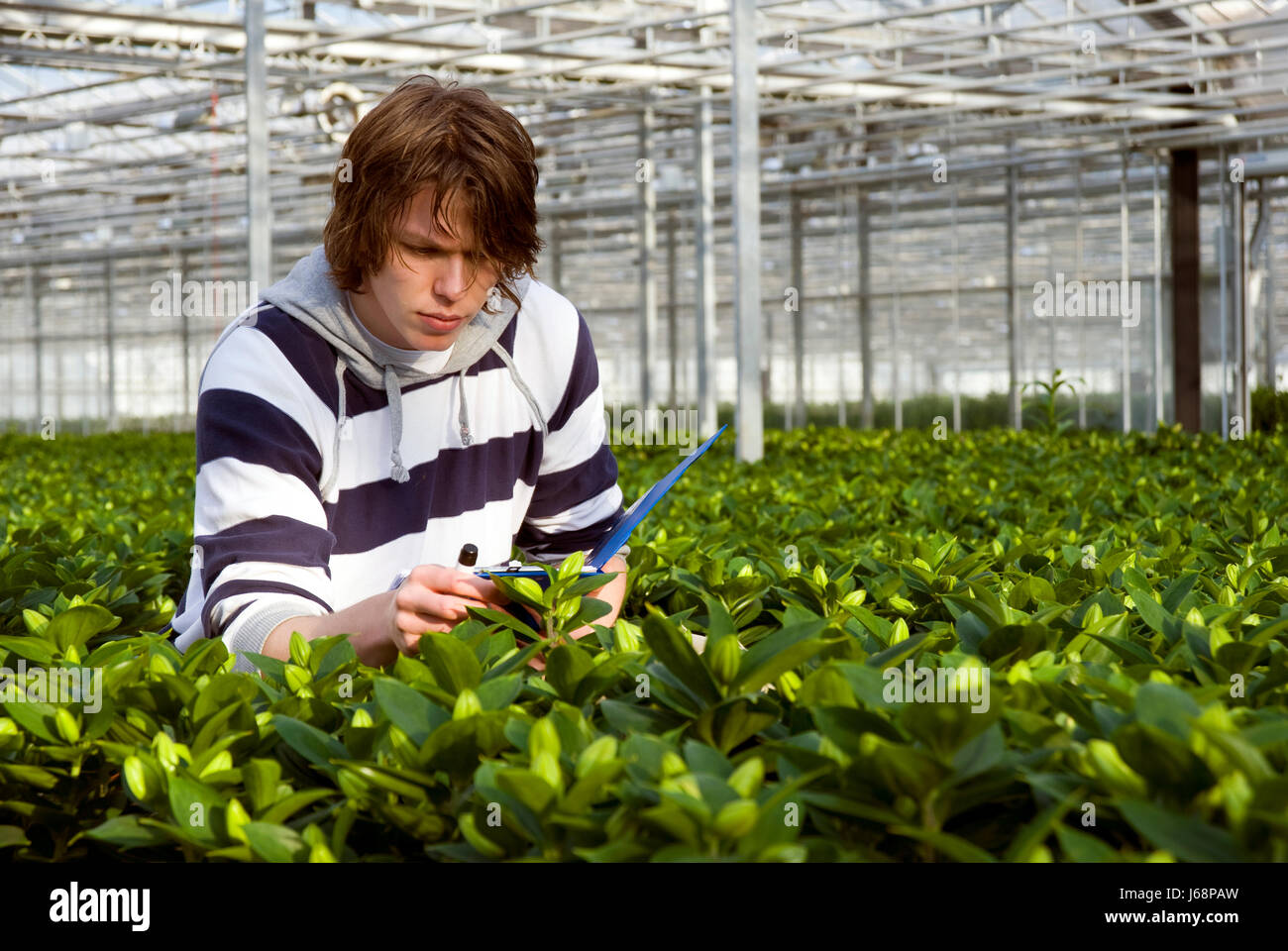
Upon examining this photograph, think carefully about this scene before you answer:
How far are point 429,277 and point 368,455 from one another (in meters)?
0.41

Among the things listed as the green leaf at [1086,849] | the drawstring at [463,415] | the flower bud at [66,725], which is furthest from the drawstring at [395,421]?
the green leaf at [1086,849]

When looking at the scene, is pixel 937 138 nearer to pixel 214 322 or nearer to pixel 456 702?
pixel 214 322

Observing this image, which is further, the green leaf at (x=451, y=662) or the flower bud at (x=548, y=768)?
the green leaf at (x=451, y=662)

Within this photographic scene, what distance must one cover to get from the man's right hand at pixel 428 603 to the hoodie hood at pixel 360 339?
63 cm

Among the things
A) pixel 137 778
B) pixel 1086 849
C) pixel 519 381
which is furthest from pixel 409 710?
pixel 519 381

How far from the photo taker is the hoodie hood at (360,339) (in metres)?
2.28

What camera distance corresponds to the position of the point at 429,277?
215cm

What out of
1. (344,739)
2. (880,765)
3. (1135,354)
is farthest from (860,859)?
(1135,354)

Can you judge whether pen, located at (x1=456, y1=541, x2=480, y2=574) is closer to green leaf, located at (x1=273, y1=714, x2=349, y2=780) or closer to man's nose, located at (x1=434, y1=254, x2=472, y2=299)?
man's nose, located at (x1=434, y1=254, x2=472, y2=299)

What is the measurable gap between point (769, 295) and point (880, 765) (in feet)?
68.4

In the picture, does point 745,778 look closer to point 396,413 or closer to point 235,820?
point 235,820

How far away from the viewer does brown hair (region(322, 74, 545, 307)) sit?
6.81ft

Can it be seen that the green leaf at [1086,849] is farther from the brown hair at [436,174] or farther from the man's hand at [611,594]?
the brown hair at [436,174]

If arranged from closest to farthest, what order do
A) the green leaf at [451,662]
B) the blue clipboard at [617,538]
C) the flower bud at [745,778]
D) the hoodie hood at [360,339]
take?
the flower bud at [745,778] < the green leaf at [451,662] < the blue clipboard at [617,538] < the hoodie hood at [360,339]
